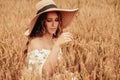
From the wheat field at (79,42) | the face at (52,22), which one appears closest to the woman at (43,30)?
the face at (52,22)

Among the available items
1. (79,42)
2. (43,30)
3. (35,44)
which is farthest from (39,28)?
(79,42)

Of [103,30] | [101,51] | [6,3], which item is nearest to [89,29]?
[103,30]

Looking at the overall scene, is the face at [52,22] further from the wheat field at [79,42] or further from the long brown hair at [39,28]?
the wheat field at [79,42]

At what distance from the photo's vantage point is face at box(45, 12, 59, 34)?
2381 millimetres

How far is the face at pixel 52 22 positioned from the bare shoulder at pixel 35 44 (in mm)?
108

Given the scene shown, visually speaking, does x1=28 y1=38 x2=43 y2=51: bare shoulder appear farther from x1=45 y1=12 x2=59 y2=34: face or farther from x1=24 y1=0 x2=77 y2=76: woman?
x1=45 y1=12 x2=59 y2=34: face

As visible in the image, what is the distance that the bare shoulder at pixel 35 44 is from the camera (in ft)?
7.95

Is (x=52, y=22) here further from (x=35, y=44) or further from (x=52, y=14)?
(x=35, y=44)

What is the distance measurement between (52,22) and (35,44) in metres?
0.20

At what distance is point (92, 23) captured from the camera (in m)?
3.95

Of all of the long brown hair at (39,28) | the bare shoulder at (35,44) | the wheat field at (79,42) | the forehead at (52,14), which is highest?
the forehead at (52,14)

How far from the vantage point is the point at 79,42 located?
9.45 ft

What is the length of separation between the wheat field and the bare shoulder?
9 cm

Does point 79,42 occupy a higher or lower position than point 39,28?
lower
